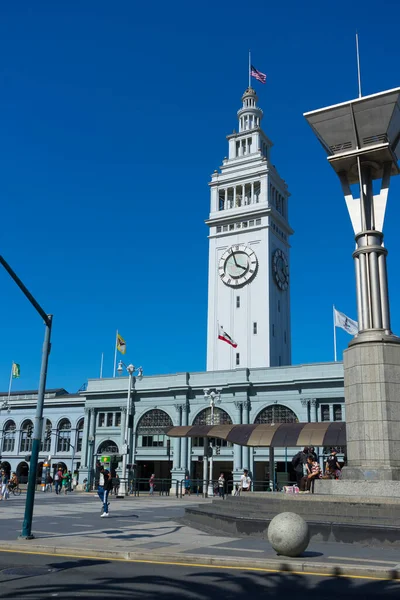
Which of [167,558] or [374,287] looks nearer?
[167,558]

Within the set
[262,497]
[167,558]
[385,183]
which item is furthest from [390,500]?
[385,183]

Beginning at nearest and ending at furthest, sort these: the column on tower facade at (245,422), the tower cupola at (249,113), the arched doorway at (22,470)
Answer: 1. the column on tower facade at (245,422)
2. the arched doorway at (22,470)
3. the tower cupola at (249,113)

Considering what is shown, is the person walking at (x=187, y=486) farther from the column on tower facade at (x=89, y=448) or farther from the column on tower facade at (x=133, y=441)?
the column on tower facade at (x=89, y=448)

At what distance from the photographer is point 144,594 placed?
954cm

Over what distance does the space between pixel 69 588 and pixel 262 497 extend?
38.8 feet

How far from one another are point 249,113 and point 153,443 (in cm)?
4605

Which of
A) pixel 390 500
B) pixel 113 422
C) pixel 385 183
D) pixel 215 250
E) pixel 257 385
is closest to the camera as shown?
pixel 390 500

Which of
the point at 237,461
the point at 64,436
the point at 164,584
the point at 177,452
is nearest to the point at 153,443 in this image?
the point at 177,452

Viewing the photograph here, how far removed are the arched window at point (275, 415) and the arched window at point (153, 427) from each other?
10.4 meters

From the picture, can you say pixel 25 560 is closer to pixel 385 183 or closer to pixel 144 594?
pixel 144 594

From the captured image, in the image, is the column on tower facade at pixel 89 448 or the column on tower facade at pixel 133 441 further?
the column on tower facade at pixel 89 448

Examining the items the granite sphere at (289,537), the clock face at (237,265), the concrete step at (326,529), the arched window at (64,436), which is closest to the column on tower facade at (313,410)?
the clock face at (237,265)

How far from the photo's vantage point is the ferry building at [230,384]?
188 feet

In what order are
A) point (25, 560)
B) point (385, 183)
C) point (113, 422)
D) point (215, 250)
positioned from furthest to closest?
point (215, 250), point (113, 422), point (385, 183), point (25, 560)
